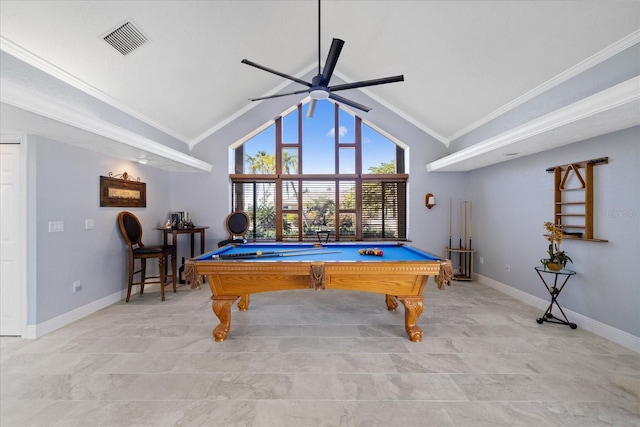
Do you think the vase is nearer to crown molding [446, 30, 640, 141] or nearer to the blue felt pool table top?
the blue felt pool table top

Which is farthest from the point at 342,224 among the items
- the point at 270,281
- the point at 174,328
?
the point at 174,328

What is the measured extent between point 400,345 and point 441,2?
4.01 metres

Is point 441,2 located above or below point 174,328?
above

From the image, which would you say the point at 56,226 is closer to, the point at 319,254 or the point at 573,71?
the point at 319,254

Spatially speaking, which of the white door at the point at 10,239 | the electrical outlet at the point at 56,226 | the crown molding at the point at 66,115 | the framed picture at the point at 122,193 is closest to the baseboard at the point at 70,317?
the white door at the point at 10,239

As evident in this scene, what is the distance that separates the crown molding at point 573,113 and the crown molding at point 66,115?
4.84 meters

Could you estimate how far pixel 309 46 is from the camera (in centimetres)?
462

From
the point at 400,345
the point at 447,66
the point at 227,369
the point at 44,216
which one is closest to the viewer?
the point at 227,369

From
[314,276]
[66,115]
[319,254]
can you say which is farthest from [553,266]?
[66,115]

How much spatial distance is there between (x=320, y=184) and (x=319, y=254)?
2.78 m

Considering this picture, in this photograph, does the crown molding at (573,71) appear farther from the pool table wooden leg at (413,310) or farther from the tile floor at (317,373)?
the pool table wooden leg at (413,310)

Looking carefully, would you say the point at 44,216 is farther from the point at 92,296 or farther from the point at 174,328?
the point at 174,328

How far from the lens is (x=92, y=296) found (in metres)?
3.61

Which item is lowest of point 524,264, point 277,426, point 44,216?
point 277,426
